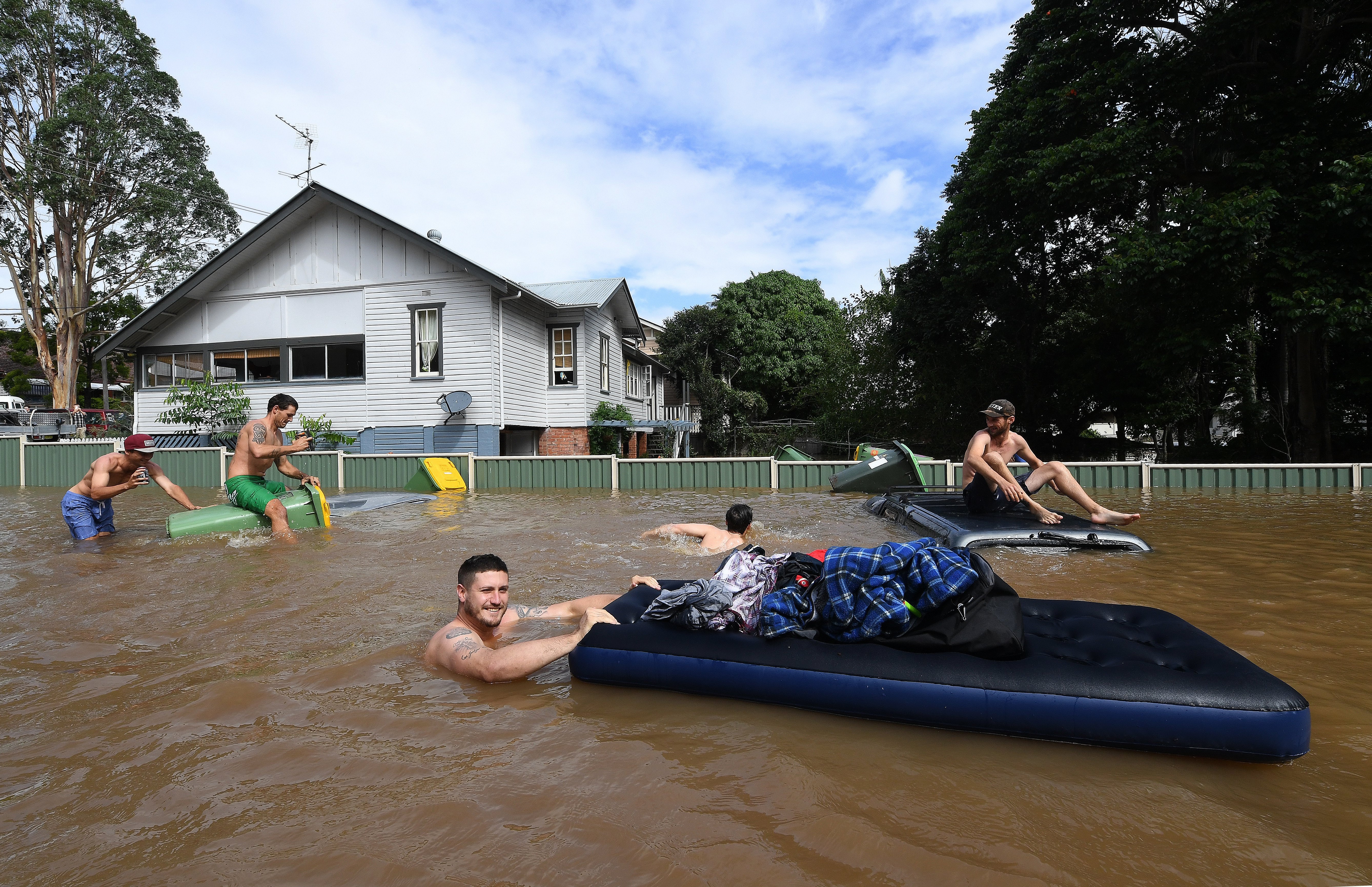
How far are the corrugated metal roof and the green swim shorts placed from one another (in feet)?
39.0

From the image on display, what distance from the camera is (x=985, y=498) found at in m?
7.93

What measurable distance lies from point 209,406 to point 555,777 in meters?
20.2

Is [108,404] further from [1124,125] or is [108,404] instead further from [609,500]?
[1124,125]

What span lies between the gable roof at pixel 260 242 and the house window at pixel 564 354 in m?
1.37

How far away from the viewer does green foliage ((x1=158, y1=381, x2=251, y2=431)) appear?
18.9m

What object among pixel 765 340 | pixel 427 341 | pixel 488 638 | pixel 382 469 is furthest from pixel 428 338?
pixel 765 340

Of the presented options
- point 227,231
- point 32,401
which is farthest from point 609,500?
point 32,401

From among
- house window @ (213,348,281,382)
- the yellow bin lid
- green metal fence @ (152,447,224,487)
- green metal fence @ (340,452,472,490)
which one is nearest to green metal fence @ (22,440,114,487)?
green metal fence @ (152,447,224,487)

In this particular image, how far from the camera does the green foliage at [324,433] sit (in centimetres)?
1838

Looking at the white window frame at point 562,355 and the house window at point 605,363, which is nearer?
the white window frame at point 562,355

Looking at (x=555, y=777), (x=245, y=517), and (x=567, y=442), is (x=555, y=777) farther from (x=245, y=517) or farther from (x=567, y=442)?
(x=567, y=442)

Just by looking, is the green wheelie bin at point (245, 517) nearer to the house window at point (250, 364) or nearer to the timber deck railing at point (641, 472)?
the timber deck railing at point (641, 472)

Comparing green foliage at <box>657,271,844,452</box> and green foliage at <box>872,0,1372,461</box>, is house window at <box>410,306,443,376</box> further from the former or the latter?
green foliage at <box>872,0,1372,461</box>

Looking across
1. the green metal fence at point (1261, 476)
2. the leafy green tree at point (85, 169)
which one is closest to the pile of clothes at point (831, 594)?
the green metal fence at point (1261, 476)
